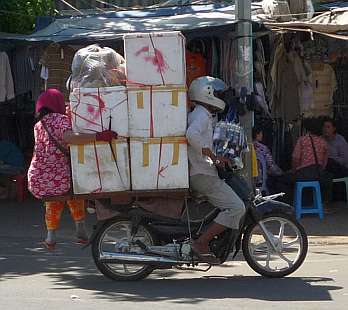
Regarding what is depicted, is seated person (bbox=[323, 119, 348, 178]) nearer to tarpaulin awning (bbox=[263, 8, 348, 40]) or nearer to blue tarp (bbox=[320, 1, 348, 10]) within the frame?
blue tarp (bbox=[320, 1, 348, 10])

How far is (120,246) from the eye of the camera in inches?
294

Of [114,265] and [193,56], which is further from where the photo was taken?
[193,56]

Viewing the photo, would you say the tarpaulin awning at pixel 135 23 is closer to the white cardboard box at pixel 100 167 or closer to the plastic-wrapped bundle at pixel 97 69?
the plastic-wrapped bundle at pixel 97 69

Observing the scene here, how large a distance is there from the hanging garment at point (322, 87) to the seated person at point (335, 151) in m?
0.22

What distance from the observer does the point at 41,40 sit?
444 inches

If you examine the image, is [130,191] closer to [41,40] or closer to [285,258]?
[285,258]

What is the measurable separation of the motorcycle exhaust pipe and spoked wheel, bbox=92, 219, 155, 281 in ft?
0.16

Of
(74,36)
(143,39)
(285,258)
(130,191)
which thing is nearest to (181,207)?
(130,191)

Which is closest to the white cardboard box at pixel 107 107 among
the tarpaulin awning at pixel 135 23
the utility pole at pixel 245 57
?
the utility pole at pixel 245 57

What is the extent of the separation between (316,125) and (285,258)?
5230 millimetres

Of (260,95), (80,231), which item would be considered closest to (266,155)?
(260,95)

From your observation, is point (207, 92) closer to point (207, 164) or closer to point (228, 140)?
point (228, 140)

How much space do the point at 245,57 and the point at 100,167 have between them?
9.85ft

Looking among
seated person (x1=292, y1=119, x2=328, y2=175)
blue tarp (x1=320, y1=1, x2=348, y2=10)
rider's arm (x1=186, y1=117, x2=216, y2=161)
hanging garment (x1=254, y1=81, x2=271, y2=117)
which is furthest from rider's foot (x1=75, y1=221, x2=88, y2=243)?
blue tarp (x1=320, y1=1, x2=348, y2=10)
